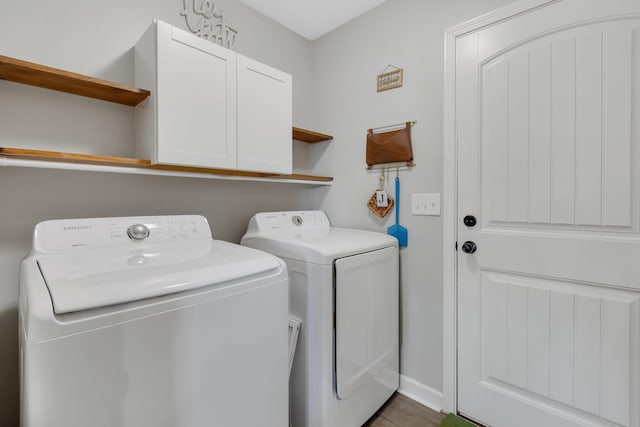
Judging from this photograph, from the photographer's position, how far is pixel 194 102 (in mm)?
1404

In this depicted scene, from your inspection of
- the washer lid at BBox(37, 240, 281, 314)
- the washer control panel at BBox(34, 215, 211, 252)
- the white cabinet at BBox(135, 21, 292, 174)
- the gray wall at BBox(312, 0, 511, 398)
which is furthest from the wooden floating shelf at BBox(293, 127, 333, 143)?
the washer lid at BBox(37, 240, 281, 314)

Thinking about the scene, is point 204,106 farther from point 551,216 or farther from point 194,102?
point 551,216

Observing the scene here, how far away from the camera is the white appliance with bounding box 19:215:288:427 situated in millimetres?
691

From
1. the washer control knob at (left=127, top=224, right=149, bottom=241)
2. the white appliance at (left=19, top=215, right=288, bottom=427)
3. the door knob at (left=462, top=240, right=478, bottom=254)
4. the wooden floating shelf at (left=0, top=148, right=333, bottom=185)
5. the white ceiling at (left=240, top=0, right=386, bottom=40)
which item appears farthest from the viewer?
the white ceiling at (left=240, top=0, right=386, bottom=40)

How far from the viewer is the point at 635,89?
3.86 ft

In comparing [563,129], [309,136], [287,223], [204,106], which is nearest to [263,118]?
[204,106]

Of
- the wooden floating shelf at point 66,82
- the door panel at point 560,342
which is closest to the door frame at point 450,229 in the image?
the door panel at point 560,342

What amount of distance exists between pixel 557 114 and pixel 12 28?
2.37 metres

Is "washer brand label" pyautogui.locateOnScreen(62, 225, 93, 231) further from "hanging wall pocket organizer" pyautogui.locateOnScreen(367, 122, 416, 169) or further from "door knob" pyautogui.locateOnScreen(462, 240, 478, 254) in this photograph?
"door knob" pyautogui.locateOnScreen(462, 240, 478, 254)

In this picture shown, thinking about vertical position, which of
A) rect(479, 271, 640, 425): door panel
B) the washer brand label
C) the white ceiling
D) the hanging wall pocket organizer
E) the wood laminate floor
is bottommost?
the wood laminate floor

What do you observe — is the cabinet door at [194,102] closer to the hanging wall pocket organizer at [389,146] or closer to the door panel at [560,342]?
the hanging wall pocket organizer at [389,146]

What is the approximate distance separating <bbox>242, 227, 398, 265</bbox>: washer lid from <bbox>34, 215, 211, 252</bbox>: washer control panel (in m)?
0.31

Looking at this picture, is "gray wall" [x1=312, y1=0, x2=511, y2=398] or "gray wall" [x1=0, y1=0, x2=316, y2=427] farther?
"gray wall" [x1=312, y1=0, x2=511, y2=398]

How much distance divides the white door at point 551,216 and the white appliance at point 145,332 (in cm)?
111
